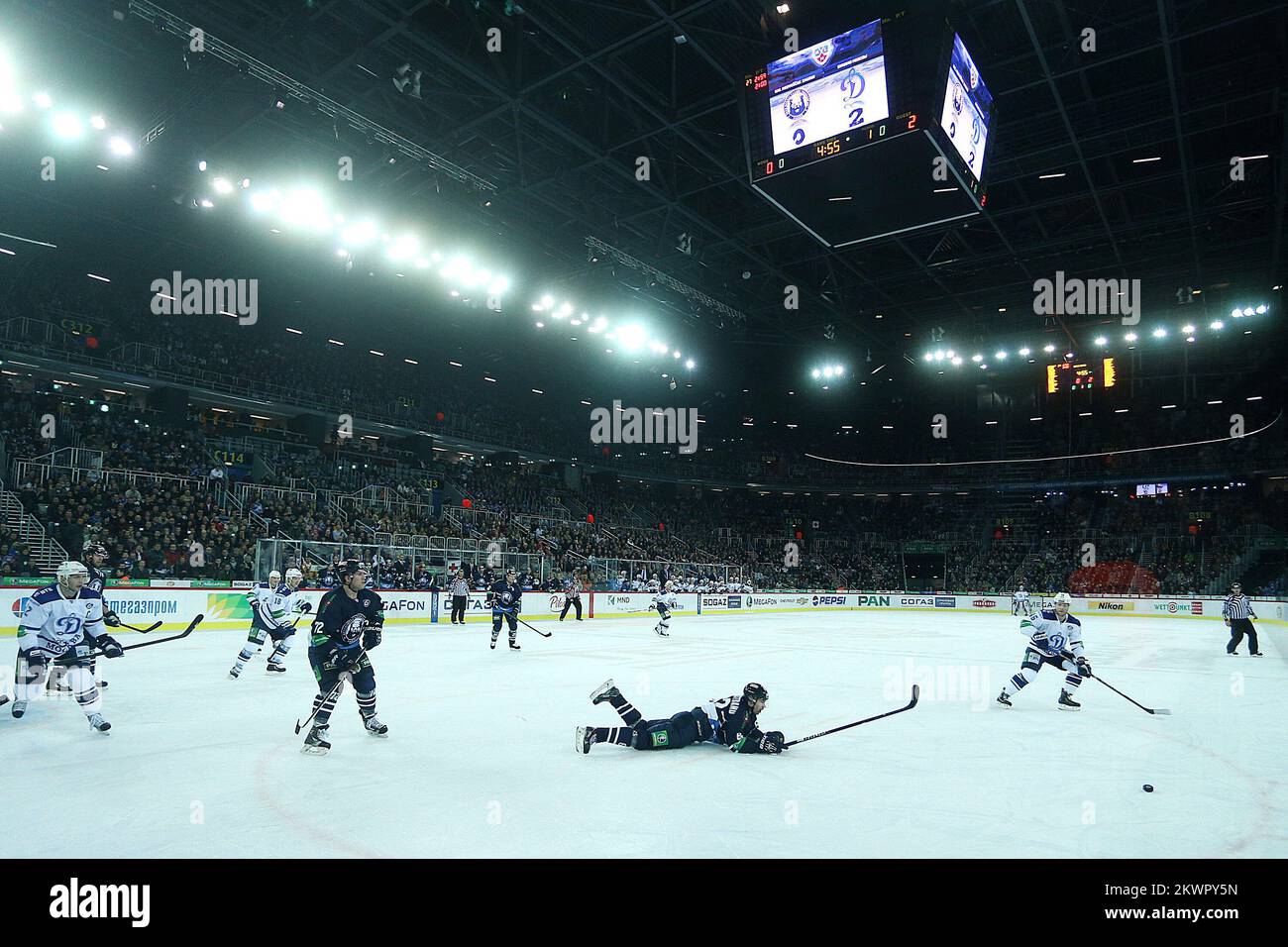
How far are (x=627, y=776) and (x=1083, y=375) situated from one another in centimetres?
2818

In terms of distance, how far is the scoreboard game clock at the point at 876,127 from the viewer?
32.6ft

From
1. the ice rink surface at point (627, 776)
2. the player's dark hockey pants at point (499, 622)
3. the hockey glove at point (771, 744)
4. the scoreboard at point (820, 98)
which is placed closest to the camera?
the ice rink surface at point (627, 776)

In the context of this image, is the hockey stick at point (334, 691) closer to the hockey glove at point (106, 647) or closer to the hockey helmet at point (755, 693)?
the hockey glove at point (106, 647)

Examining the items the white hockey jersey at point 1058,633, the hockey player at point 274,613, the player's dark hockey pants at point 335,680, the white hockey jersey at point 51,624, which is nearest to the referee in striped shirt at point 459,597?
the hockey player at point 274,613

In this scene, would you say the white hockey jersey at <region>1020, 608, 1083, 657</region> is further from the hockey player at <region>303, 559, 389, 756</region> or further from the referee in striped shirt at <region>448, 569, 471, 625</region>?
the referee in striped shirt at <region>448, 569, 471, 625</region>

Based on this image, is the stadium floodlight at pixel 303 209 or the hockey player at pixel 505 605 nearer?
the hockey player at pixel 505 605

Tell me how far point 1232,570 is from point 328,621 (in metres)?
41.7

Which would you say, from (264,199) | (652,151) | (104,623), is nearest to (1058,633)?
(104,623)

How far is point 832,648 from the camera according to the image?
17.0 meters

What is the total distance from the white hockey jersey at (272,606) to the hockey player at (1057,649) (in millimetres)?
9561

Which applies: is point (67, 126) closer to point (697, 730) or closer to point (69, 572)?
point (69, 572)

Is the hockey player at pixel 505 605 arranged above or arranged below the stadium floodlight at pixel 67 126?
below

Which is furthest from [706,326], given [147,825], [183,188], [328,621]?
[147,825]
